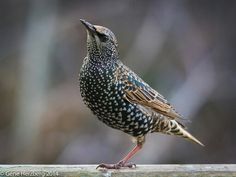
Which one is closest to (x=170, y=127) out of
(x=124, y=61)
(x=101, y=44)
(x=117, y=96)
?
(x=117, y=96)

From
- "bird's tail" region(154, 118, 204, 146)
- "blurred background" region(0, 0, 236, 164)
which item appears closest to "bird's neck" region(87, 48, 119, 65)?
"bird's tail" region(154, 118, 204, 146)

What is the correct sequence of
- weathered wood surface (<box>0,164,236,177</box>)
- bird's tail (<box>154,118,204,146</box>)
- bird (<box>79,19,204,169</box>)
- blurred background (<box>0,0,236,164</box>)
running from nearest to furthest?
1. weathered wood surface (<box>0,164,236,177</box>)
2. bird (<box>79,19,204,169</box>)
3. bird's tail (<box>154,118,204,146</box>)
4. blurred background (<box>0,0,236,164</box>)

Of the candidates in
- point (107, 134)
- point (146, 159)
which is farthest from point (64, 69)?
point (146, 159)

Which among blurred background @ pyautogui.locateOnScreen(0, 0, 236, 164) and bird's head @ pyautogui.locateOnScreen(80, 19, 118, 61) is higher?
bird's head @ pyautogui.locateOnScreen(80, 19, 118, 61)

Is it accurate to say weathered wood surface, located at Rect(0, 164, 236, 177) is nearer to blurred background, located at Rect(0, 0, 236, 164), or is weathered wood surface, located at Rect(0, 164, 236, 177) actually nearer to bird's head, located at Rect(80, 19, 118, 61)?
bird's head, located at Rect(80, 19, 118, 61)

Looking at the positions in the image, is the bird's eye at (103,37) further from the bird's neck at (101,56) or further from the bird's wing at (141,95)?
the bird's wing at (141,95)

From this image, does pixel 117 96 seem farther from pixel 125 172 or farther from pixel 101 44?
pixel 125 172
